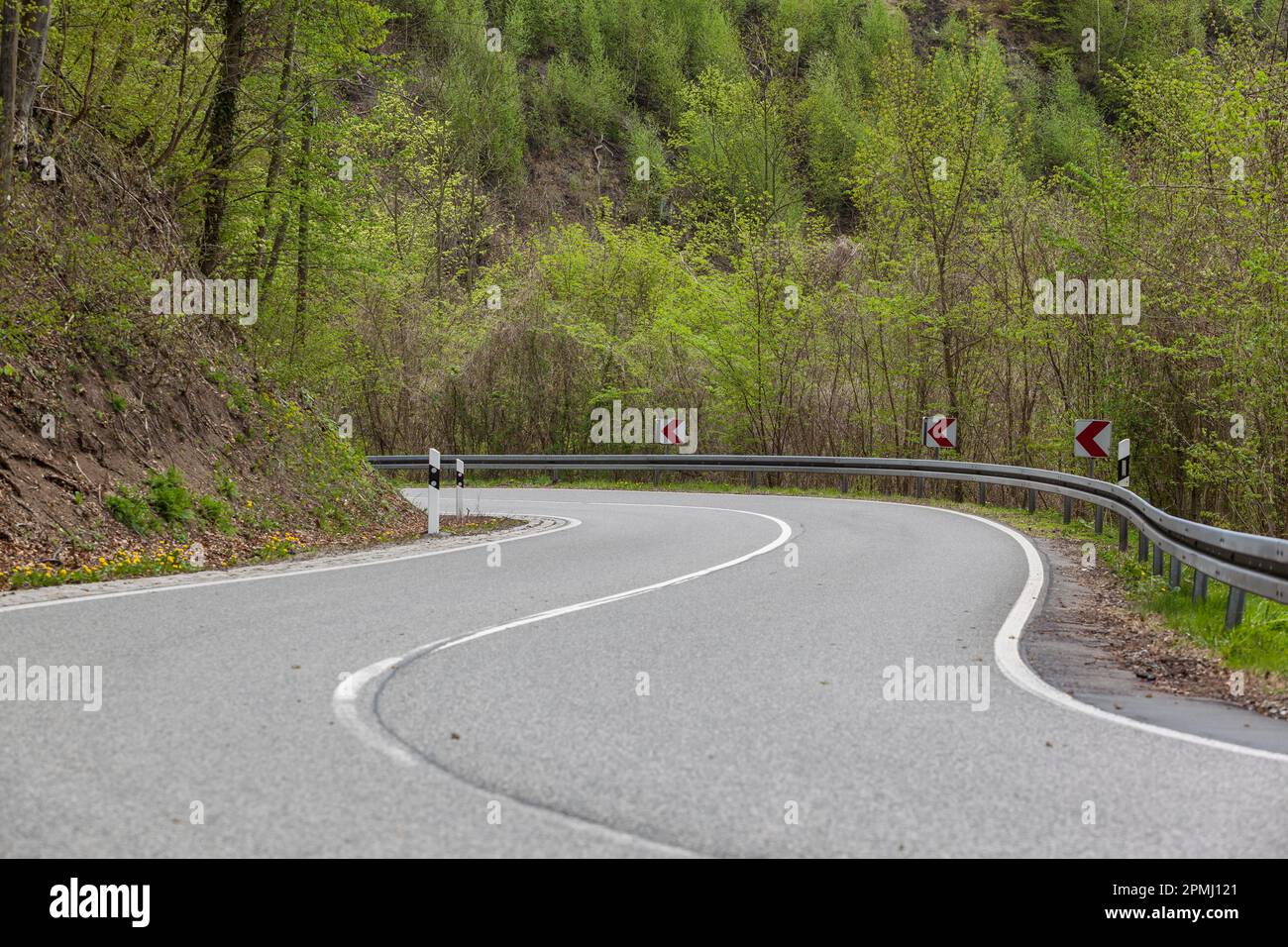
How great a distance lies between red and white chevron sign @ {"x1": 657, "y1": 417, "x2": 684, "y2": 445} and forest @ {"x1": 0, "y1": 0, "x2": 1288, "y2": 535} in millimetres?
741

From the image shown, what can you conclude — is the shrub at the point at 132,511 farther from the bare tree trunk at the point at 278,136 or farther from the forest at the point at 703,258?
the bare tree trunk at the point at 278,136

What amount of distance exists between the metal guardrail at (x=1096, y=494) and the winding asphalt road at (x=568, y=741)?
162 centimetres

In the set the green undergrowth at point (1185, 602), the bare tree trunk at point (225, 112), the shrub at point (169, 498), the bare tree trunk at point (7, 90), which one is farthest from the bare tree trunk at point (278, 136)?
the green undergrowth at point (1185, 602)

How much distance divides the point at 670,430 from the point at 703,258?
8.68m

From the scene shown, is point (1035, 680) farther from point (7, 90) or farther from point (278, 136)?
point (278, 136)

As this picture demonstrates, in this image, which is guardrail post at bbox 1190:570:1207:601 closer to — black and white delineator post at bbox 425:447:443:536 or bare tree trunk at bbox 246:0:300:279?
black and white delineator post at bbox 425:447:443:536

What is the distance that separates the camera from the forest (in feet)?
51.4

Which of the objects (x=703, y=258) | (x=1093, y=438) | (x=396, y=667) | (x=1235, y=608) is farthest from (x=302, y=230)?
(x=703, y=258)

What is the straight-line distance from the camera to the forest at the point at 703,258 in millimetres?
15672

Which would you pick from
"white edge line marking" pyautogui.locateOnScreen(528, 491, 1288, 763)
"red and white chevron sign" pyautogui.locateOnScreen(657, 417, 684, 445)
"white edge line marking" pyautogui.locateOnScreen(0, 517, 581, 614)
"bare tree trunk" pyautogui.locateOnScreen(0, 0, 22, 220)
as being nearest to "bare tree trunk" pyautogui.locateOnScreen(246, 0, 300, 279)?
"bare tree trunk" pyautogui.locateOnScreen(0, 0, 22, 220)

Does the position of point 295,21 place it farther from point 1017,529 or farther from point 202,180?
point 1017,529

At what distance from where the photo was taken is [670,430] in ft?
112

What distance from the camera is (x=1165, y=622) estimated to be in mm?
9484
